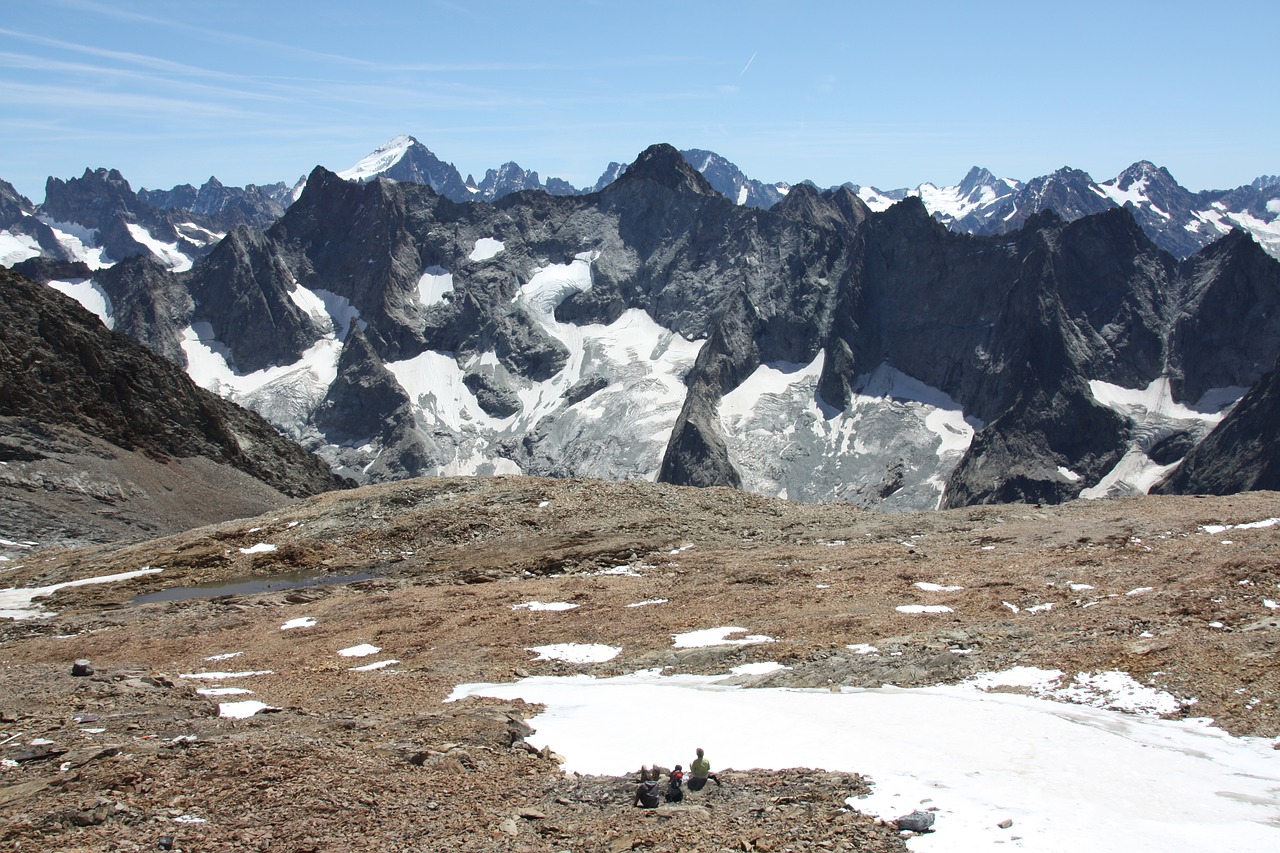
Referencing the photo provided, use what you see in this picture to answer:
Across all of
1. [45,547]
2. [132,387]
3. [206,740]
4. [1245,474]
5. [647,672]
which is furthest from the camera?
[1245,474]

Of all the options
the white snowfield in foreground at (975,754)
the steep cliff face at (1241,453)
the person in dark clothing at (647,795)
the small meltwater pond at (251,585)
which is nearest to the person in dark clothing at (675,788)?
the person in dark clothing at (647,795)

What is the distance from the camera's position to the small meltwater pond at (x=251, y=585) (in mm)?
43938

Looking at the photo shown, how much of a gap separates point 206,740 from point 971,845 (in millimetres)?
12552

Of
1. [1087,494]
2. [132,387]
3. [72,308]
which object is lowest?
[1087,494]

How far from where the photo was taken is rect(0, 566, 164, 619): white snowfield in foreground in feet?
135

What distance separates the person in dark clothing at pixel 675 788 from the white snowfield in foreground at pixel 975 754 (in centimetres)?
177

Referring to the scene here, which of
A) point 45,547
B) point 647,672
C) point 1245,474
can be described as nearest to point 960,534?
point 647,672

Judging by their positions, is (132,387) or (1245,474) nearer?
(132,387)

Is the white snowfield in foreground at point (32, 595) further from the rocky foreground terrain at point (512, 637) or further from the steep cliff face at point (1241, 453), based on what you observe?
the steep cliff face at point (1241, 453)

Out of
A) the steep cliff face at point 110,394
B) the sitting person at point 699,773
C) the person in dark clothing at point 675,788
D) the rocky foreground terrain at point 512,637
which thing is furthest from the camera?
the steep cliff face at point 110,394

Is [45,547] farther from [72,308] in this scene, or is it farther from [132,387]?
[72,308]

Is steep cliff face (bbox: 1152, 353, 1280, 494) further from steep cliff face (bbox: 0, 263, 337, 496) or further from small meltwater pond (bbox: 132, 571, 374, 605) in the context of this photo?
small meltwater pond (bbox: 132, 571, 374, 605)

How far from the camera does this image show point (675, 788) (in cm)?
1523

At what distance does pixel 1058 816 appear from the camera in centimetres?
1363
